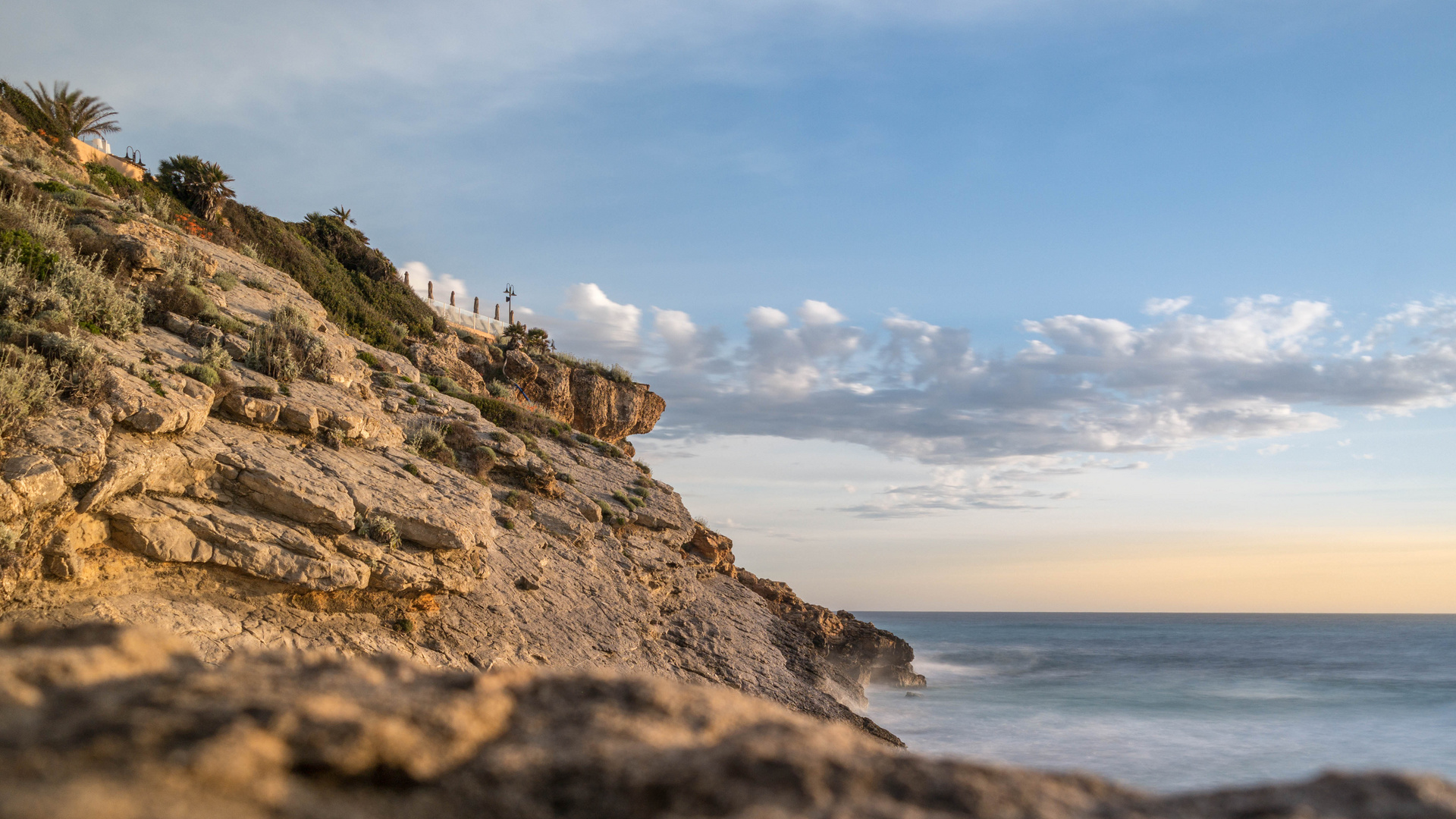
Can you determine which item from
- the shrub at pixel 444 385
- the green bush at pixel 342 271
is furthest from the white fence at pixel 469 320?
the shrub at pixel 444 385

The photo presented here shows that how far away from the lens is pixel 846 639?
2731cm

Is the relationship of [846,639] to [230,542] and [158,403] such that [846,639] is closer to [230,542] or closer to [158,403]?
[230,542]

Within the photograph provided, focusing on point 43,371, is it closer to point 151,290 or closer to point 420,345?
point 151,290

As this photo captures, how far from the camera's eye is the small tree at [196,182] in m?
26.3

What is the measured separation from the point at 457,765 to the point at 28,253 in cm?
1275

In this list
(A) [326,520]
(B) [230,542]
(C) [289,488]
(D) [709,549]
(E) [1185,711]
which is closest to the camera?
(B) [230,542]

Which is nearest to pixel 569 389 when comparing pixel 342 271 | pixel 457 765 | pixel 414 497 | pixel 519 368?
pixel 519 368

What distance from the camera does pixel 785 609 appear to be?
78.8 feet

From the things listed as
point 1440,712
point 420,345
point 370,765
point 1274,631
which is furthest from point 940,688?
point 1274,631

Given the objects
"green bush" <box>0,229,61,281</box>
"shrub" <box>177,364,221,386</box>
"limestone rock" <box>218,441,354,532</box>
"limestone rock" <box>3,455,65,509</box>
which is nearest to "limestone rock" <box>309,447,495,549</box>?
"limestone rock" <box>218,441,354,532</box>

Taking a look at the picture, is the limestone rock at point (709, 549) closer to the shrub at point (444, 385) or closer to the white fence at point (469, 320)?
the shrub at point (444, 385)

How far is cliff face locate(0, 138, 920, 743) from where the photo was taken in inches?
328

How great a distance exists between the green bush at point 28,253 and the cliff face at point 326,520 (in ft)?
4.56

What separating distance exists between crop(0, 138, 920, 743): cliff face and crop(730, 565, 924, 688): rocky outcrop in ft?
10.0
